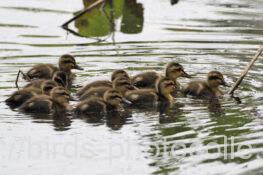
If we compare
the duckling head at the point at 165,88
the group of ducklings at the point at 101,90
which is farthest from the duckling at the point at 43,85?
the duckling head at the point at 165,88

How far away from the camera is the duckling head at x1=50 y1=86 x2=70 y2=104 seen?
26.1 ft

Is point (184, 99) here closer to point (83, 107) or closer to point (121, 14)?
point (83, 107)

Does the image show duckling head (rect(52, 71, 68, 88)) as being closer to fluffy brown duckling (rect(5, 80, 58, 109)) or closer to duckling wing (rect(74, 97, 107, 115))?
fluffy brown duckling (rect(5, 80, 58, 109))

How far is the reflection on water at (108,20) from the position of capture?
37.3ft

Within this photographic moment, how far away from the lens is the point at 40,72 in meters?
9.15

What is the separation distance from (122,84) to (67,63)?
981 mm

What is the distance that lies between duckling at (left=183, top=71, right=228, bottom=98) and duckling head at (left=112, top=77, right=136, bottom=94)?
0.57 meters

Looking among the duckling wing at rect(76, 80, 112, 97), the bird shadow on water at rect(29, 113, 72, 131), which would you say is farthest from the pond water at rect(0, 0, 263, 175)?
the duckling wing at rect(76, 80, 112, 97)

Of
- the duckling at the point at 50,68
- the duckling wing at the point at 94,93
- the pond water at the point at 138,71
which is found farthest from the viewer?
the duckling at the point at 50,68

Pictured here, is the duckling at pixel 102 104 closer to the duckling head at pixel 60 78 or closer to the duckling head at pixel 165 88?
the duckling head at pixel 165 88

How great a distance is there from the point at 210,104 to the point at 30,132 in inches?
77.2

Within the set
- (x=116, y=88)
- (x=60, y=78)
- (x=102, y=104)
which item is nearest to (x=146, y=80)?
(x=116, y=88)

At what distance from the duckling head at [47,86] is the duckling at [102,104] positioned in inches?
23.9

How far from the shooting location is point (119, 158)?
6.39 meters
